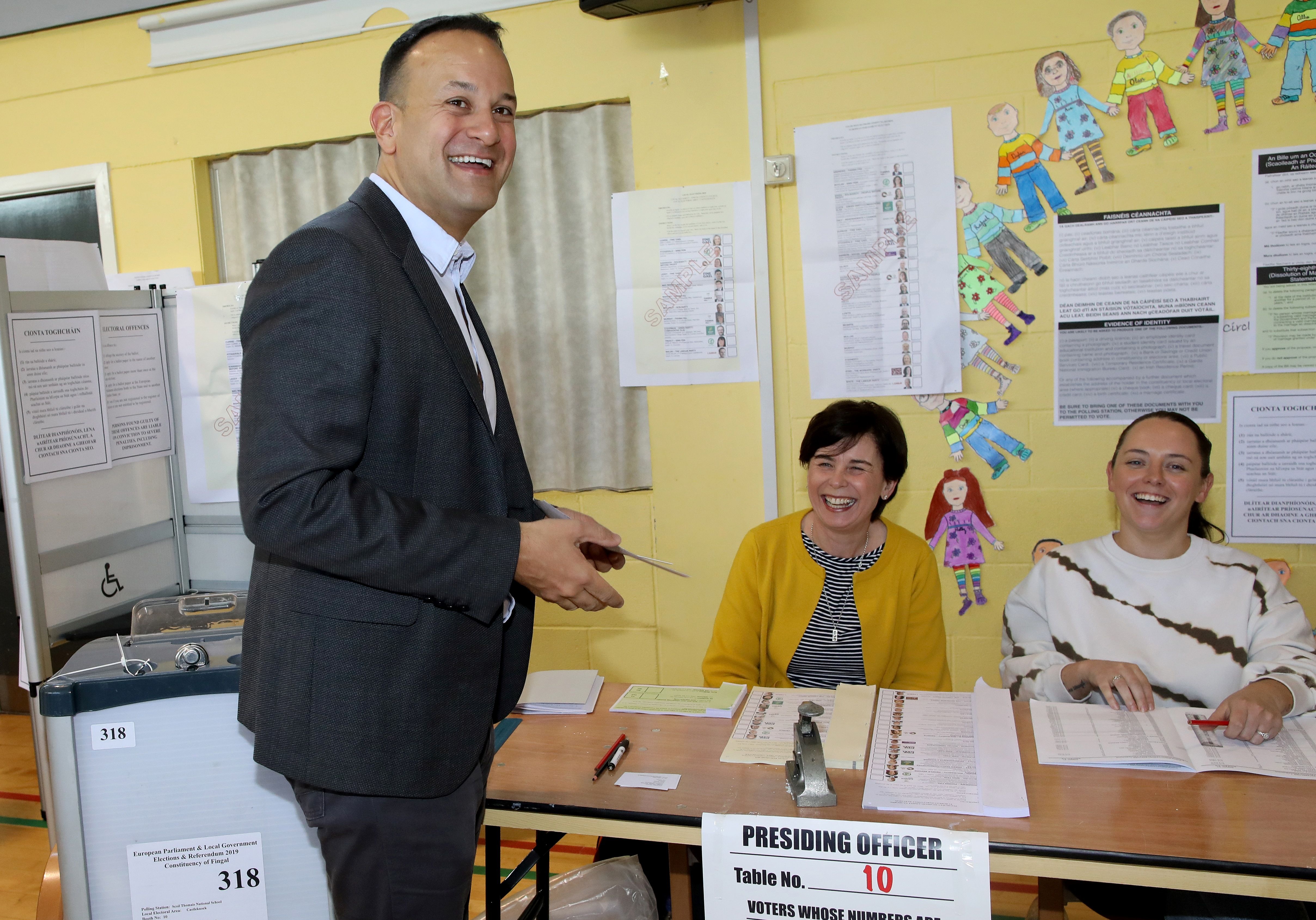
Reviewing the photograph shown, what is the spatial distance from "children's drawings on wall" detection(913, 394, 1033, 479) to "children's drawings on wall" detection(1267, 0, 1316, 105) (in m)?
1.09

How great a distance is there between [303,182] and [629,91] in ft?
4.10

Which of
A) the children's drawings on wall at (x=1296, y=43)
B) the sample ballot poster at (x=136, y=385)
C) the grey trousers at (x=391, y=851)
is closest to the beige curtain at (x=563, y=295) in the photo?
the sample ballot poster at (x=136, y=385)

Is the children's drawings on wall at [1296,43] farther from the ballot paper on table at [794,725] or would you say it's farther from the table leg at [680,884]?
the table leg at [680,884]

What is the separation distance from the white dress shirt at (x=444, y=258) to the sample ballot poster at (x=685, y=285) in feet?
5.36

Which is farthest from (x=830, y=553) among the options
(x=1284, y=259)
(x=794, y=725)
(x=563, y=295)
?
(x=1284, y=259)

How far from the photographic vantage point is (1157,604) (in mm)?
2053

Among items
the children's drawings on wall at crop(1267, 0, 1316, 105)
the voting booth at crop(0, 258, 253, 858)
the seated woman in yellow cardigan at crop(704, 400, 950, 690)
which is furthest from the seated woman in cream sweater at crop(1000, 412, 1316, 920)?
the voting booth at crop(0, 258, 253, 858)

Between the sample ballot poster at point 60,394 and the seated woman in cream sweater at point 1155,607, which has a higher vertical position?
the sample ballot poster at point 60,394

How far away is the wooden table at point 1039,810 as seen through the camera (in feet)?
4.34

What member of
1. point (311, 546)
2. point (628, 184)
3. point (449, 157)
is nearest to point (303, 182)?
point (628, 184)

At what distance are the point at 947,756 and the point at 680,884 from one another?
63 centimetres

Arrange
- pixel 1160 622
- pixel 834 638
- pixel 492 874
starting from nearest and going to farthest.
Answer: pixel 492 874 < pixel 1160 622 < pixel 834 638

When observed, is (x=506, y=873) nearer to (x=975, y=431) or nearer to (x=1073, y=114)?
(x=975, y=431)

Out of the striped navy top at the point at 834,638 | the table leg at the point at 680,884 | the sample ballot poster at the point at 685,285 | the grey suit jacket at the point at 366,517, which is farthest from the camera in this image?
the sample ballot poster at the point at 685,285
